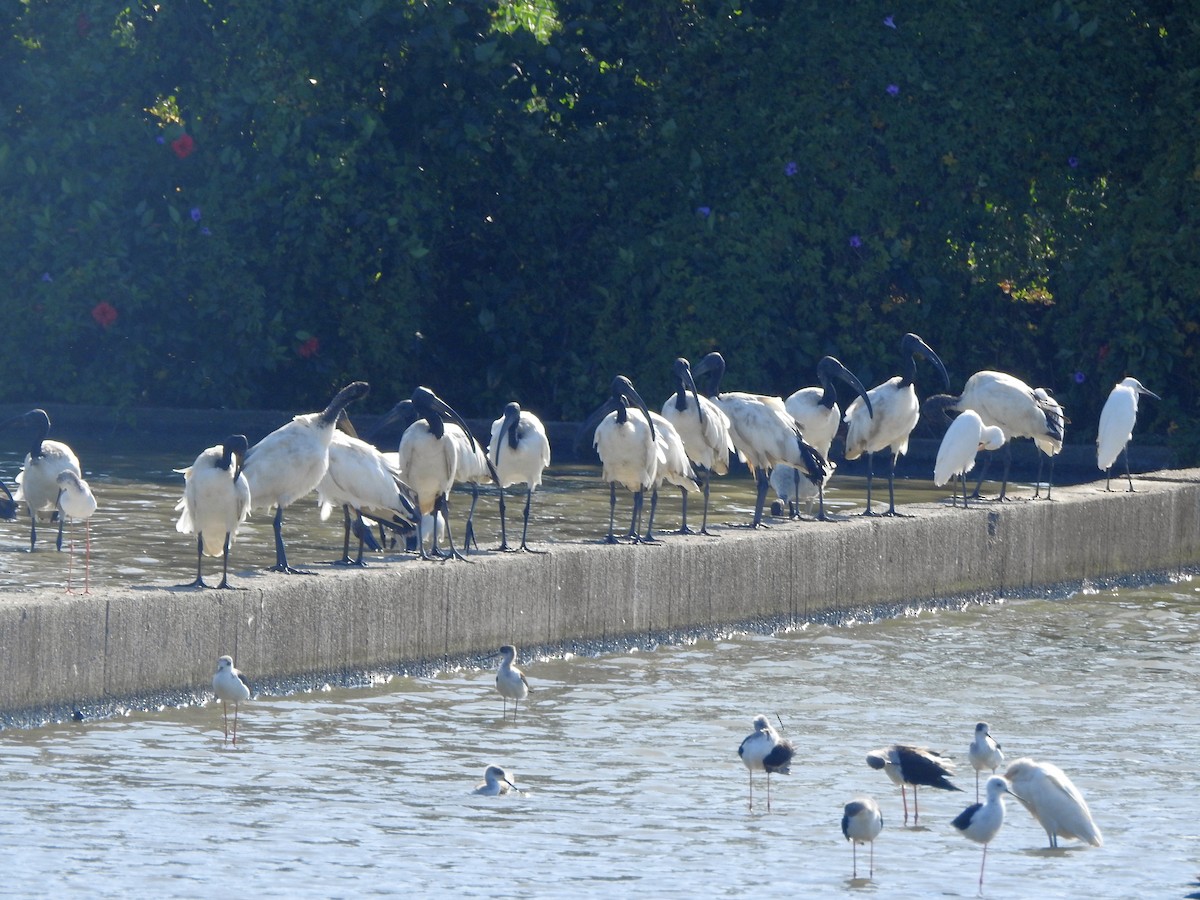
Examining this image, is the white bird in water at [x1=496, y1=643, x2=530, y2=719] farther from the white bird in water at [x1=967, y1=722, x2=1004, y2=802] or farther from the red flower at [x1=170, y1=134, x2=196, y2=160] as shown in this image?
the red flower at [x1=170, y1=134, x2=196, y2=160]

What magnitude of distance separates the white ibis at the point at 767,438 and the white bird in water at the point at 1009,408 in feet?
5.07

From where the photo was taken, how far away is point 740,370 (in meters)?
19.2

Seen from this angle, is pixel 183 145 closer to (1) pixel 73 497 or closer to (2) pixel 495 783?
(1) pixel 73 497

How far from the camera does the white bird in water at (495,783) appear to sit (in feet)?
25.3

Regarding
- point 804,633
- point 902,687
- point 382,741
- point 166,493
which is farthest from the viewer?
point 166,493

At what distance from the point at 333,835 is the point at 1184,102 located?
1299cm

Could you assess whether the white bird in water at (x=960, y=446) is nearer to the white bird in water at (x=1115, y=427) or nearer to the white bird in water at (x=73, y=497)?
the white bird in water at (x=1115, y=427)

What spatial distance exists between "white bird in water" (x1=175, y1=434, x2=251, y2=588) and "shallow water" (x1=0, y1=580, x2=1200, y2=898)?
0.67 m

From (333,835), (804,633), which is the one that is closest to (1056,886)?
(333,835)

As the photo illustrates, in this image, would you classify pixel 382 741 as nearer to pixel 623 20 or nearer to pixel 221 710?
pixel 221 710

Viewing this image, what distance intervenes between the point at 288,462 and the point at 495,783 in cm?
264

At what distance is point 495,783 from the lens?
772 centimetres

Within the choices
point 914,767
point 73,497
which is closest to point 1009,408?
point 73,497

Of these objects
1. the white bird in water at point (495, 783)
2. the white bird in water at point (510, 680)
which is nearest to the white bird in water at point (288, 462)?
the white bird in water at point (510, 680)
